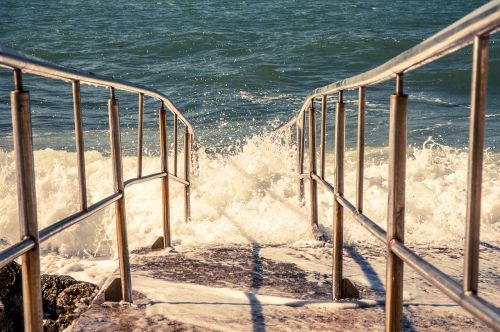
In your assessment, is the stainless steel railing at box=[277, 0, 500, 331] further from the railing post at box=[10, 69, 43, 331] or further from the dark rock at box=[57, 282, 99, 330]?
the dark rock at box=[57, 282, 99, 330]

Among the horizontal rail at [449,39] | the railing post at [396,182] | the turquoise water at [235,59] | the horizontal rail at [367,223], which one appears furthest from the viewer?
the turquoise water at [235,59]

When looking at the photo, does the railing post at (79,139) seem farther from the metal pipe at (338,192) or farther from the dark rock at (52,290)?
the dark rock at (52,290)

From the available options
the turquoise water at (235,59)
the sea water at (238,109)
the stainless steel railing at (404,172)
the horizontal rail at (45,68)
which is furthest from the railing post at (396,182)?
the turquoise water at (235,59)

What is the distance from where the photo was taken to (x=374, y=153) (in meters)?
10.4

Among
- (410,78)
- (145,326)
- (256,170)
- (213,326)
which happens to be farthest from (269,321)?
(410,78)

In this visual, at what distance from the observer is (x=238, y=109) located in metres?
14.6

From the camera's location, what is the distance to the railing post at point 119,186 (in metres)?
2.85

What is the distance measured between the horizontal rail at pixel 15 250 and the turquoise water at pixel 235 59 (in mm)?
9161

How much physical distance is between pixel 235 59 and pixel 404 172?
17.3 meters

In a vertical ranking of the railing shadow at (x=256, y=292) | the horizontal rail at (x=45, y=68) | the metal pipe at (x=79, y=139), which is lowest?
the railing shadow at (x=256, y=292)

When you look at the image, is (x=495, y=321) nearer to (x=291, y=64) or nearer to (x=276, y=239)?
(x=276, y=239)

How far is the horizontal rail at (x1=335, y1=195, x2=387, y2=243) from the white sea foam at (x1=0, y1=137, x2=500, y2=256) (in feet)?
6.70

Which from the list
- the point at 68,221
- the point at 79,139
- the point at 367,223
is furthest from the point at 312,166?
the point at 68,221

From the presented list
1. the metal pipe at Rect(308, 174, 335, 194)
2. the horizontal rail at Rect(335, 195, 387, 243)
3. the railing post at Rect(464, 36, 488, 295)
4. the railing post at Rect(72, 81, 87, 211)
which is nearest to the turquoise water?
the metal pipe at Rect(308, 174, 335, 194)
